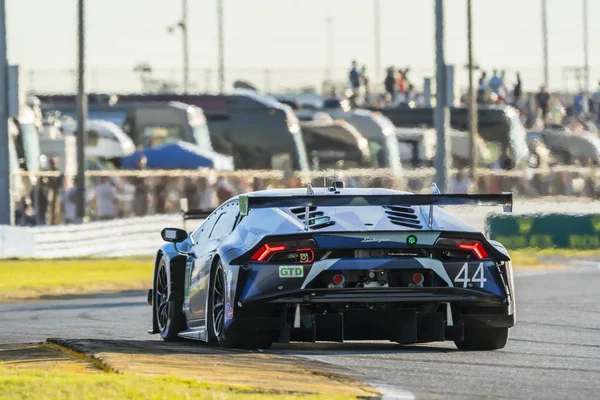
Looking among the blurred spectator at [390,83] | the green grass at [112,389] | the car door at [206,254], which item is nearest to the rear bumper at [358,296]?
the car door at [206,254]

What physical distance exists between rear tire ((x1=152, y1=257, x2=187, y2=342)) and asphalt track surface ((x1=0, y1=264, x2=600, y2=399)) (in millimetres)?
598

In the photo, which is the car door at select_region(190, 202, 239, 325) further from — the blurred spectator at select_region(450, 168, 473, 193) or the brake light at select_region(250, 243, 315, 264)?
the blurred spectator at select_region(450, 168, 473, 193)

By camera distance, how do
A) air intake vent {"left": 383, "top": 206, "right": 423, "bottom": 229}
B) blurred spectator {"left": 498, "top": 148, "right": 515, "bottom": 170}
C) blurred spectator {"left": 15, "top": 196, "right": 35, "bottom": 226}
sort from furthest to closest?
blurred spectator {"left": 498, "top": 148, "right": 515, "bottom": 170} < blurred spectator {"left": 15, "top": 196, "right": 35, "bottom": 226} < air intake vent {"left": 383, "top": 206, "right": 423, "bottom": 229}

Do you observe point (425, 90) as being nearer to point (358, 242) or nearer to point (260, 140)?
point (260, 140)

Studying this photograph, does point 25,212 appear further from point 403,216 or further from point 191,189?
point 403,216

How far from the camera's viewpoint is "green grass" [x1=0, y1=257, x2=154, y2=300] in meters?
23.7

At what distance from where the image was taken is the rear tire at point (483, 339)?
11.9 metres

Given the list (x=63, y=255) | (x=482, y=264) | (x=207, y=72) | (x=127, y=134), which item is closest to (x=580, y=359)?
(x=482, y=264)

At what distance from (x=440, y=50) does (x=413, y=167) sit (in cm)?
1314

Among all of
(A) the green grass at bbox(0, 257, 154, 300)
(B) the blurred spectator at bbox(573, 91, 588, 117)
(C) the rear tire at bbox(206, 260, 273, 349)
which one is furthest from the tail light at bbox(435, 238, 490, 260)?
(B) the blurred spectator at bbox(573, 91, 588, 117)

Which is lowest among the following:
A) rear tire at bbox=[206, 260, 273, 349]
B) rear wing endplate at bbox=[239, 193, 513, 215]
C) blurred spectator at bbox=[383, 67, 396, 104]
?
rear tire at bbox=[206, 260, 273, 349]

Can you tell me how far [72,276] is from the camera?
2594cm

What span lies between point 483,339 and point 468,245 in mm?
742

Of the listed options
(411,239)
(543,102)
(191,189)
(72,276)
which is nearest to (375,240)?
(411,239)
